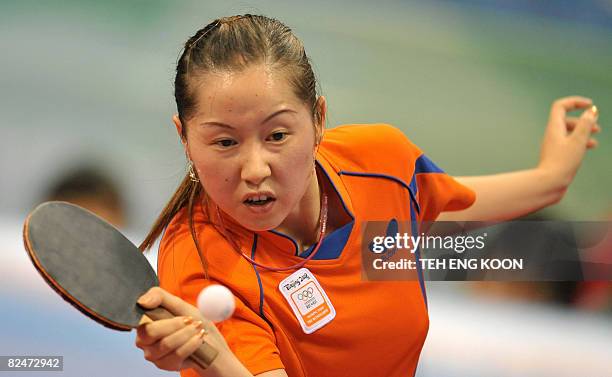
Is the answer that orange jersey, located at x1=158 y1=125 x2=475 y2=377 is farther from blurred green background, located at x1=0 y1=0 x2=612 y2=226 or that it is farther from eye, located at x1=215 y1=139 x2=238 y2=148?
blurred green background, located at x1=0 y1=0 x2=612 y2=226

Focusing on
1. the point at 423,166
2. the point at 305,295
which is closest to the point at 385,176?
the point at 423,166

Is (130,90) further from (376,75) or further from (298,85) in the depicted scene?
(298,85)

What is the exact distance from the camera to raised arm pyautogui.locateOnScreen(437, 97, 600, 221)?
2074mm

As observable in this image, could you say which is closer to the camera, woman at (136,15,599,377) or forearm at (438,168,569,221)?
woman at (136,15,599,377)

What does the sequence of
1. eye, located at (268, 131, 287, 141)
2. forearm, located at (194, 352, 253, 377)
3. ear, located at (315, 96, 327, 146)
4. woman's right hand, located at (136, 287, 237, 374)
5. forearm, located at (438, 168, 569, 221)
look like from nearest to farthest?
woman's right hand, located at (136, 287, 237, 374), forearm, located at (194, 352, 253, 377), eye, located at (268, 131, 287, 141), ear, located at (315, 96, 327, 146), forearm, located at (438, 168, 569, 221)

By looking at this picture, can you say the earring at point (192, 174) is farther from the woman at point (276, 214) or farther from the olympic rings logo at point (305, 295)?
the olympic rings logo at point (305, 295)

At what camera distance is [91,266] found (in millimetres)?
1331

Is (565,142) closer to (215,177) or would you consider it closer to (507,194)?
(507,194)

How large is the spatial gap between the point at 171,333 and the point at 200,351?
75mm

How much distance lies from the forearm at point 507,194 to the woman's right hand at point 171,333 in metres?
0.95

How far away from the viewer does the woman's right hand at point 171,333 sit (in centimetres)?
124

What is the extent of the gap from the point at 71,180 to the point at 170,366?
4.87 ft

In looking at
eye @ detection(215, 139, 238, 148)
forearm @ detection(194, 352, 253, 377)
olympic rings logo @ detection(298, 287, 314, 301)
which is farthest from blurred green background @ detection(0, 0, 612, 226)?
forearm @ detection(194, 352, 253, 377)

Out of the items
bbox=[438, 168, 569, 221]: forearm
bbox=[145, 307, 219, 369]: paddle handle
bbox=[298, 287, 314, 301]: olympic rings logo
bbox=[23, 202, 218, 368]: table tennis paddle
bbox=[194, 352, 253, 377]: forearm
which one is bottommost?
bbox=[438, 168, 569, 221]: forearm
